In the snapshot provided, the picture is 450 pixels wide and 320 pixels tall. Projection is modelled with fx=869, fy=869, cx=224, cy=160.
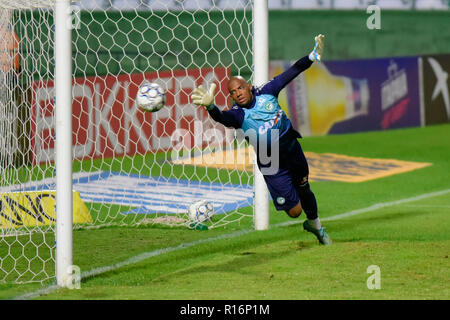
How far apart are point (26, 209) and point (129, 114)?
5.72 m

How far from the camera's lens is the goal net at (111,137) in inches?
333

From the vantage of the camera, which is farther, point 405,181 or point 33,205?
point 405,181

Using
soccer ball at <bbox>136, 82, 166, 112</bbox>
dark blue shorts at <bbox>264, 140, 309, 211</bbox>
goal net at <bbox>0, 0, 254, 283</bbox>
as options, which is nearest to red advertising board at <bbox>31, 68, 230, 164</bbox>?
goal net at <bbox>0, 0, 254, 283</bbox>

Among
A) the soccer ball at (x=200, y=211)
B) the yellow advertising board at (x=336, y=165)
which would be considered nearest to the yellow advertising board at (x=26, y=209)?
the soccer ball at (x=200, y=211)

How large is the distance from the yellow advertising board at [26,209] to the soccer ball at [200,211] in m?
1.39

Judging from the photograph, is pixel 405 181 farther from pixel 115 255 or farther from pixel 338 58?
pixel 338 58

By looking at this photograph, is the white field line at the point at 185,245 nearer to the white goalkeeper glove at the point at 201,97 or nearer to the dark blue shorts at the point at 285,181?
the dark blue shorts at the point at 285,181

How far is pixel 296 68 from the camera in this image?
678 cm

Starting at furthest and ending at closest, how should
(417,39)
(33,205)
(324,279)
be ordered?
1. (417,39)
2. (33,205)
3. (324,279)

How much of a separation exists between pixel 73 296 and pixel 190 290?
762 millimetres

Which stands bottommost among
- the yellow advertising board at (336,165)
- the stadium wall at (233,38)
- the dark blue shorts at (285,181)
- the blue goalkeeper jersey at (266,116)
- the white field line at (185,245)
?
the white field line at (185,245)

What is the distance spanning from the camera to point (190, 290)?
226 inches

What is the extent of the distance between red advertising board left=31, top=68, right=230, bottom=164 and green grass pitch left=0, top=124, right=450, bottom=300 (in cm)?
423

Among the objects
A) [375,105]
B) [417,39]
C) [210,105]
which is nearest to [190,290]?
[210,105]
